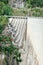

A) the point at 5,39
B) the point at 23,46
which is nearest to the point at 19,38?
the point at 23,46

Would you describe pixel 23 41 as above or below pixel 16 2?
above

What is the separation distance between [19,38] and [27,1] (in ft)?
38.9

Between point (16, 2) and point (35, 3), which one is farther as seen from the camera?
point (16, 2)

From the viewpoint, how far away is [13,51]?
5699 mm

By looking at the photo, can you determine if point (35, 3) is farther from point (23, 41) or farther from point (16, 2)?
point (23, 41)

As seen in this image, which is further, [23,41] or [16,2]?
[16,2]

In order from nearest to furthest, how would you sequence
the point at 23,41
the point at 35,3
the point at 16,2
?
the point at 23,41 → the point at 35,3 → the point at 16,2

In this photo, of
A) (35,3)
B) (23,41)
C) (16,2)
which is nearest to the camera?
(23,41)

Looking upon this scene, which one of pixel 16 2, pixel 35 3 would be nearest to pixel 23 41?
pixel 35 3

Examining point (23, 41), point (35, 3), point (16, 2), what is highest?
point (23, 41)

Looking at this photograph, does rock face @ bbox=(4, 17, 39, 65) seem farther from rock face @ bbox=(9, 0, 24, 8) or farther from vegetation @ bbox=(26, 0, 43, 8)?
rock face @ bbox=(9, 0, 24, 8)

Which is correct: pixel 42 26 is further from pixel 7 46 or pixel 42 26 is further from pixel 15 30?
pixel 15 30

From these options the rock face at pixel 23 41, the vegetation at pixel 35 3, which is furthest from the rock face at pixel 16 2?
the rock face at pixel 23 41

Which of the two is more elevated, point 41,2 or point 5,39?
point 5,39
